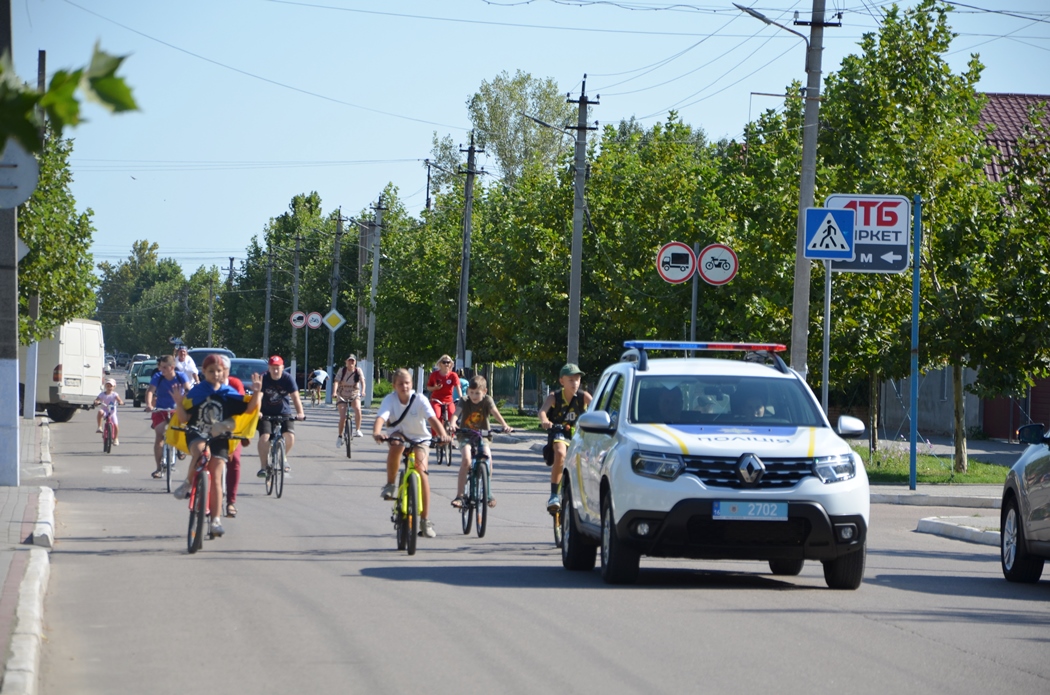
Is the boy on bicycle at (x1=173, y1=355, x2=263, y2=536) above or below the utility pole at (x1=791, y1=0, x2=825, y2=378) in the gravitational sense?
below

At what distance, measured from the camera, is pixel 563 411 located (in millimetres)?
14680

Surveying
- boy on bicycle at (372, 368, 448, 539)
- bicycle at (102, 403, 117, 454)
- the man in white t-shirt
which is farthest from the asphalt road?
bicycle at (102, 403, 117, 454)

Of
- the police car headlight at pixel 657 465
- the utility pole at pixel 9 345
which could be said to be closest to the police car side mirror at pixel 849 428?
the police car headlight at pixel 657 465

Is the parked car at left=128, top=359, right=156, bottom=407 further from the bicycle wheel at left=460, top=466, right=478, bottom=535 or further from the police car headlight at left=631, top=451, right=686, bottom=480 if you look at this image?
the police car headlight at left=631, top=451, right=686, bottom=480

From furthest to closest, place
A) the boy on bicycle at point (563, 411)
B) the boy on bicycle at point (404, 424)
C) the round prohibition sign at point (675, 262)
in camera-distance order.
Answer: the round prohibition sign at point (675, 262)
the boy on bicycle at point (563, 411)
the boy on bicycle at point (404, 424)

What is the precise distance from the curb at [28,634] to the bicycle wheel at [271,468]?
8.31 m

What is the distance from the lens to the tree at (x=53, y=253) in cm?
3200

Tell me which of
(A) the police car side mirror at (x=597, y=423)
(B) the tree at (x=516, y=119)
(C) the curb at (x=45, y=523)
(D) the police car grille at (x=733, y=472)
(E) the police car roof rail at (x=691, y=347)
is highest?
(B) the tree at (x=516, y=119)

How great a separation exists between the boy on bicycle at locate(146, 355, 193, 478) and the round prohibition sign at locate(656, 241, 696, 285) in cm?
776

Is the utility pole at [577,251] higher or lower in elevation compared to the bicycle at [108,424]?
higher

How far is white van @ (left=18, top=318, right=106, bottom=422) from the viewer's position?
38844mm

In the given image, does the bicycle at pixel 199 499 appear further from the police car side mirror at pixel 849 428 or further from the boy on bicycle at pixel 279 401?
the boy on bicycle at pixel 279 401

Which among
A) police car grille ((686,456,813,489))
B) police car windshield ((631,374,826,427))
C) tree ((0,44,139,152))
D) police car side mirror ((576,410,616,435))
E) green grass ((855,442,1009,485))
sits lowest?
green grass ((855,442,1009,485))

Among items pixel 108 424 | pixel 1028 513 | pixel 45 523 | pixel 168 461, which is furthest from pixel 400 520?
pixel 108 424
